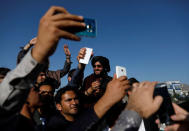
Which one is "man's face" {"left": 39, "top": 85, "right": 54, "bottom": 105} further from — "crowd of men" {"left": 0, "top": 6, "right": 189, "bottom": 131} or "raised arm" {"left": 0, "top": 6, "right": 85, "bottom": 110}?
"raised arm" {"left": 0, "top": 6, "right": 85, "bottom": 110}

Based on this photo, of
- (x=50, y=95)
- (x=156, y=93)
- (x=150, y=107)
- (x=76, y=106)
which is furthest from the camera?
(x=50, y=95)

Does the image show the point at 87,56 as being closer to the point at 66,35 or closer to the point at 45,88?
the point at 45,88

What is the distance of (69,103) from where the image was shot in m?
2.97

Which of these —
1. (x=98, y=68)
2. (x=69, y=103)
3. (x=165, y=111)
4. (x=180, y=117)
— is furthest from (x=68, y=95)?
(x=180, y=117)

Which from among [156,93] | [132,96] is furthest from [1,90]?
[156,93]

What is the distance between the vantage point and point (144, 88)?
1121 mm

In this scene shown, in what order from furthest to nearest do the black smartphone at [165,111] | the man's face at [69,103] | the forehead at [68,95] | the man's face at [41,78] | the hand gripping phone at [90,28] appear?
the man's face at [41,78] → the forehead at [68,95] → the man's face at [69,103] → the black smartphone at [165,111] → the hand gripping phone at [90,28]

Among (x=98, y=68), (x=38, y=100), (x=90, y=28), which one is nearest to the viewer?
(x=90, y=28)

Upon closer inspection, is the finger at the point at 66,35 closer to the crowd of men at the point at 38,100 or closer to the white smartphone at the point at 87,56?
the crowd of men at the point at 38,100

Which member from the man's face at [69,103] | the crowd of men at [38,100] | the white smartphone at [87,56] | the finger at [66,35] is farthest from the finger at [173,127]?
the man's face at [69,103]

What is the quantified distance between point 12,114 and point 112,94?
29.7 inches

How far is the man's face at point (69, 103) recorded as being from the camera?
2.88m

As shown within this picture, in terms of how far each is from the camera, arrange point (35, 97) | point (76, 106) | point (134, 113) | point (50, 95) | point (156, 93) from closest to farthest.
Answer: point (134, 113) → point (156, 93) → point (35, 97) → point (76, 106) → point (50, 95)

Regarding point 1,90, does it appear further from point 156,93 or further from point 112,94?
point 156,93
